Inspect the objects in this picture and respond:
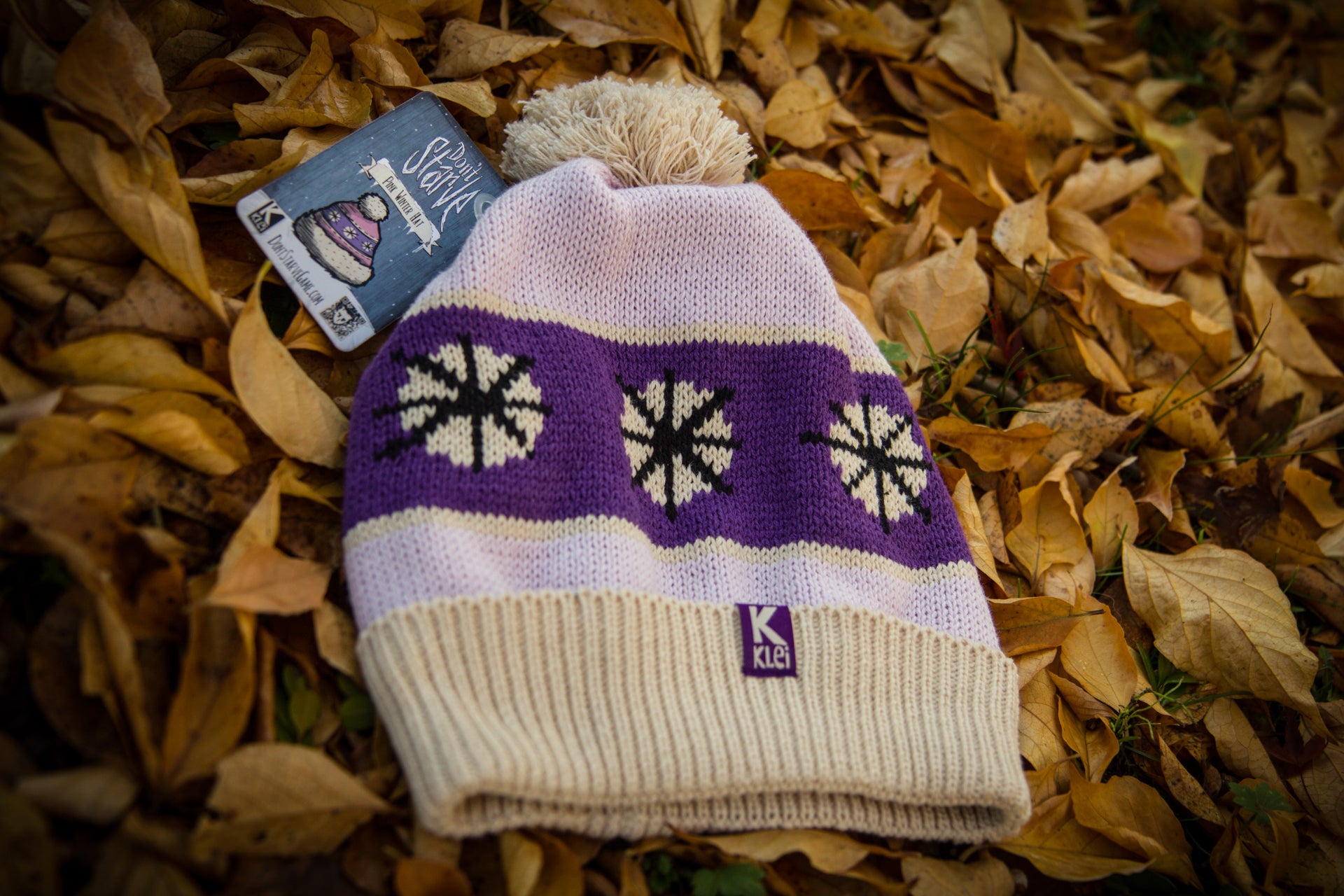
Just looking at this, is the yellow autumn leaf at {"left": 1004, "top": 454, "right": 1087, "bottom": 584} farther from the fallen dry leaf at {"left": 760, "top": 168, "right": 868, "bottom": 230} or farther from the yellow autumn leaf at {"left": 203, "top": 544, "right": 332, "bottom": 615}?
the yellow autumn leaf at {"left": 203, "top": 544, "right": 332, "bottom": 615}

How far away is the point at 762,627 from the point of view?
1.23m

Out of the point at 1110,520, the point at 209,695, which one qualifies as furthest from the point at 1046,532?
the point at 209,695

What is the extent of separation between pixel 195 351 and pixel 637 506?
0.73 m

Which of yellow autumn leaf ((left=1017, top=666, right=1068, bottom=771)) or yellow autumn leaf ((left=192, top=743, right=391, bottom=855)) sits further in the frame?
yellow autumn leaf ((left=1017, top=666, right=1068, bottom=771))

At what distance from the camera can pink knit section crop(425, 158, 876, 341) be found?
4.32 feet

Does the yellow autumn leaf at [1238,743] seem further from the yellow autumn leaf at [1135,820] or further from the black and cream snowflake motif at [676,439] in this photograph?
the black and cream snowflake motif at [676,439]

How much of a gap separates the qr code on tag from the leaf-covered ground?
4 cm

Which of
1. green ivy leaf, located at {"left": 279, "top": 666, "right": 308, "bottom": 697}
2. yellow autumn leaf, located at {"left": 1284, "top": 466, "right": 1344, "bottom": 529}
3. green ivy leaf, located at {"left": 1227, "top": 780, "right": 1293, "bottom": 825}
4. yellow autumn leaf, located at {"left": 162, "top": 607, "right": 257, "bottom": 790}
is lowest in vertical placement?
green ivy leaf, located at {"left": 1227, "top": 780, "right": 1293, "bottom": 825}

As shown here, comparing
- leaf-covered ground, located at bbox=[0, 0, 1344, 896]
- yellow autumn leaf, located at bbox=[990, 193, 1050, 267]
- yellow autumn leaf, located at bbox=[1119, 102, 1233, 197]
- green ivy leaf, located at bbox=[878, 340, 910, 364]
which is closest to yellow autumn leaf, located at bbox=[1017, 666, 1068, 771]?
leaf-covered ground, located at bbox=[0, 0, 1344, 896]

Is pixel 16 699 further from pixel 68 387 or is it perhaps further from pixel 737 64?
pixel 737 64

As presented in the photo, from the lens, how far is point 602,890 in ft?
3.63

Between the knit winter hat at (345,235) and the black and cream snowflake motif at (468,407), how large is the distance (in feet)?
0.88

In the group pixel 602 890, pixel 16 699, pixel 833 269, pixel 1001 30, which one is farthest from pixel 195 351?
pixel 1001 30

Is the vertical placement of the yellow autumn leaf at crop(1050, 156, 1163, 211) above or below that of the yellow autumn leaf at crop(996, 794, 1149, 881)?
above
